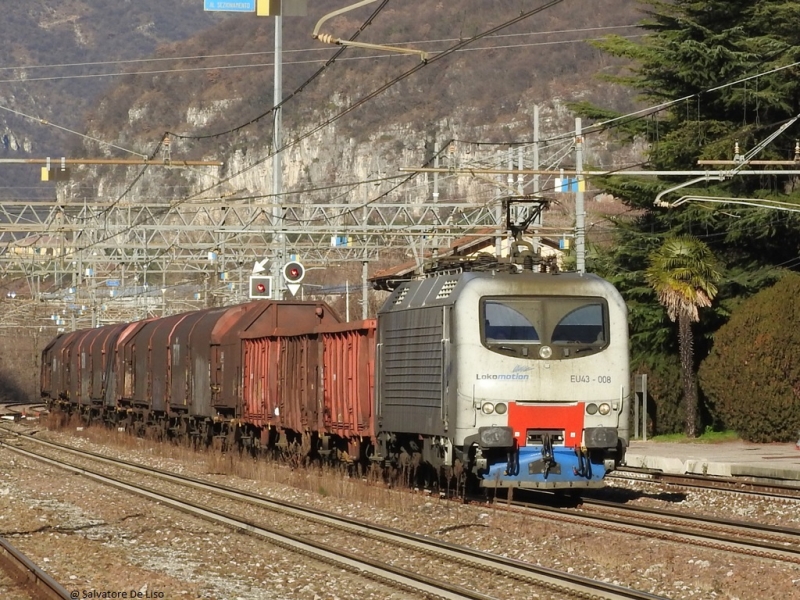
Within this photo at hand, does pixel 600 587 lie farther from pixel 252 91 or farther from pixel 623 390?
pixel 252 91

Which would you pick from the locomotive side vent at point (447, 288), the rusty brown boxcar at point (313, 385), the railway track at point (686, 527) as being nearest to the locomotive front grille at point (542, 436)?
the railway track at point (686, 527)

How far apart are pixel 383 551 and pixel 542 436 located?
374cm

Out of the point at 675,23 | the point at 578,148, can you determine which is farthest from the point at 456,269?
the point at 675,23

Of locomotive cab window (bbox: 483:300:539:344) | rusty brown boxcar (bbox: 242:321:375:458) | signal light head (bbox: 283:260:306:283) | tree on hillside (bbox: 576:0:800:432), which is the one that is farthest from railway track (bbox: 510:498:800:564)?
tree on hillside (bbox: 576:0:800:432)

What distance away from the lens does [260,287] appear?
3131 cm

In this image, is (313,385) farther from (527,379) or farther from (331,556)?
(331,556)

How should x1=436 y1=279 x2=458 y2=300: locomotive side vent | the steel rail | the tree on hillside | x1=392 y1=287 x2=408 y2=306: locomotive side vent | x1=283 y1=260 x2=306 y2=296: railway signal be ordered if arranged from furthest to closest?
1. the tree on hillside
2. x1=283 y1=260 x2=306 y2=296: railway signal
3. x1=392 y1=287 x2=408 y2=306: locomotive side vent
4. x1=436 y1=279 x2=458 y2=300: locomotive side vent
5. the steel rail

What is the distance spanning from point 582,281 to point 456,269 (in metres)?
1.84

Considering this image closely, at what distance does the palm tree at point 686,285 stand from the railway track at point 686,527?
18.1 m

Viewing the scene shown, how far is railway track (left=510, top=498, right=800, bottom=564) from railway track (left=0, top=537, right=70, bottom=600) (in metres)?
6.51

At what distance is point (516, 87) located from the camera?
162250 mm

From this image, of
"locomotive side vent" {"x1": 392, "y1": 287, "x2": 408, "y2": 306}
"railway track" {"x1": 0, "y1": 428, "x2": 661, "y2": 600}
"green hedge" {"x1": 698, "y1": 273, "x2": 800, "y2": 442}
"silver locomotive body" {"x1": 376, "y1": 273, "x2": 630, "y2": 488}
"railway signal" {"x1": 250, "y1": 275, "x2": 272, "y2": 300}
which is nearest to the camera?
"railway track" {"x1": 0, "y1": 428, "x2": 661, "y2": 600}

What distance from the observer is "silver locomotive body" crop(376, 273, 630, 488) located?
17.5 meters

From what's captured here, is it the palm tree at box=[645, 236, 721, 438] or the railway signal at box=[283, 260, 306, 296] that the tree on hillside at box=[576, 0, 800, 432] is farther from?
the railway signal at box=[283, 260, 306, 296]
